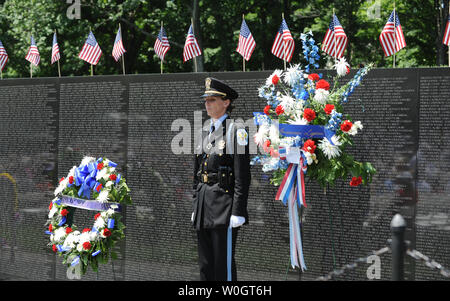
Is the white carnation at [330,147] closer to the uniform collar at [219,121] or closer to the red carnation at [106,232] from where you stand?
the uniform collar at [219,121]

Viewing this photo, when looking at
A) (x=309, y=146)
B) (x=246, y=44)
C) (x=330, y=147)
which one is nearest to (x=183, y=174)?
(x=246, y=44)

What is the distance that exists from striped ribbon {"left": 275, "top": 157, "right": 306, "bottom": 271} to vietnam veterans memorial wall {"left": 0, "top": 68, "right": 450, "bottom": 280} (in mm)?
526

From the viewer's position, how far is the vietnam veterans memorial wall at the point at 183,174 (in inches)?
236

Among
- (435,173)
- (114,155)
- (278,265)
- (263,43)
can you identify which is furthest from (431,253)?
(263,43)

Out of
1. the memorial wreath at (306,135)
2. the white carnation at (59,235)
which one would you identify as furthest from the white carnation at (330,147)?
the white carnation at (59,235)

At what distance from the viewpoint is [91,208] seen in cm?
655

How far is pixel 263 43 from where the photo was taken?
64.4 ft

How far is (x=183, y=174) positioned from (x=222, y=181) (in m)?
1.98

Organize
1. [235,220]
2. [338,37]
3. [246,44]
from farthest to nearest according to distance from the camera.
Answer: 1. [246,44]
2. [338,37]
3. [235,220]

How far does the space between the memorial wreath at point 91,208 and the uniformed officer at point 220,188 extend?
1.32m

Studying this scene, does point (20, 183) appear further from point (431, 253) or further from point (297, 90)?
point (431, 253)

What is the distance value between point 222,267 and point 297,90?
5.98 ft

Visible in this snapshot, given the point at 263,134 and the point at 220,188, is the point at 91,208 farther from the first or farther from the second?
the point at 263,134

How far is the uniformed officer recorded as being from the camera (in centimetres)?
542
